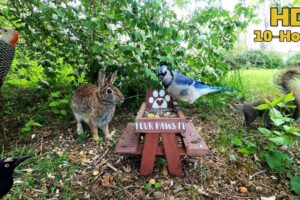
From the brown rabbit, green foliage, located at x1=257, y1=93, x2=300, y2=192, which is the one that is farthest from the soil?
the brown rabbit

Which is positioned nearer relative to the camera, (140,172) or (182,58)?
(140,172)

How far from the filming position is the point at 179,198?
100 inches

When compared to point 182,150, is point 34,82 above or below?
above

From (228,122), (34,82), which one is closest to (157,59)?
(228,122)

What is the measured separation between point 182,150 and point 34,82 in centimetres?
299

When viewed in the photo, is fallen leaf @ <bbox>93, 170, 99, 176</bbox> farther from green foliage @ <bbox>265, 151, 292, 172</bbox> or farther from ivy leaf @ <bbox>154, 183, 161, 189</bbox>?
green foliage @ <bbox>265, 151, 292, 172</bbox>

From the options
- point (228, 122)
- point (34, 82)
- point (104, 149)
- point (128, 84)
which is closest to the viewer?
point (104, 149)

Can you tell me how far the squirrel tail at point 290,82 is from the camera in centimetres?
335

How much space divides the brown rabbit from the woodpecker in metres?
0.74

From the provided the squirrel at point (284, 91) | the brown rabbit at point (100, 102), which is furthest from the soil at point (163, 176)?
the squirrel at point (284, 91)

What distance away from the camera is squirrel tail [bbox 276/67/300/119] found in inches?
132

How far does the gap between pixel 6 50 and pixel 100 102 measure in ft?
3.41

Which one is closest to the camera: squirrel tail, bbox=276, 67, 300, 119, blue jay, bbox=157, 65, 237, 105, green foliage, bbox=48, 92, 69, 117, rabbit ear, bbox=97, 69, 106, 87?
rabbit ear, bbox=97, 69, 106, 87

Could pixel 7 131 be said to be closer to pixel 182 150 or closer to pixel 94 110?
pixel 94 110
